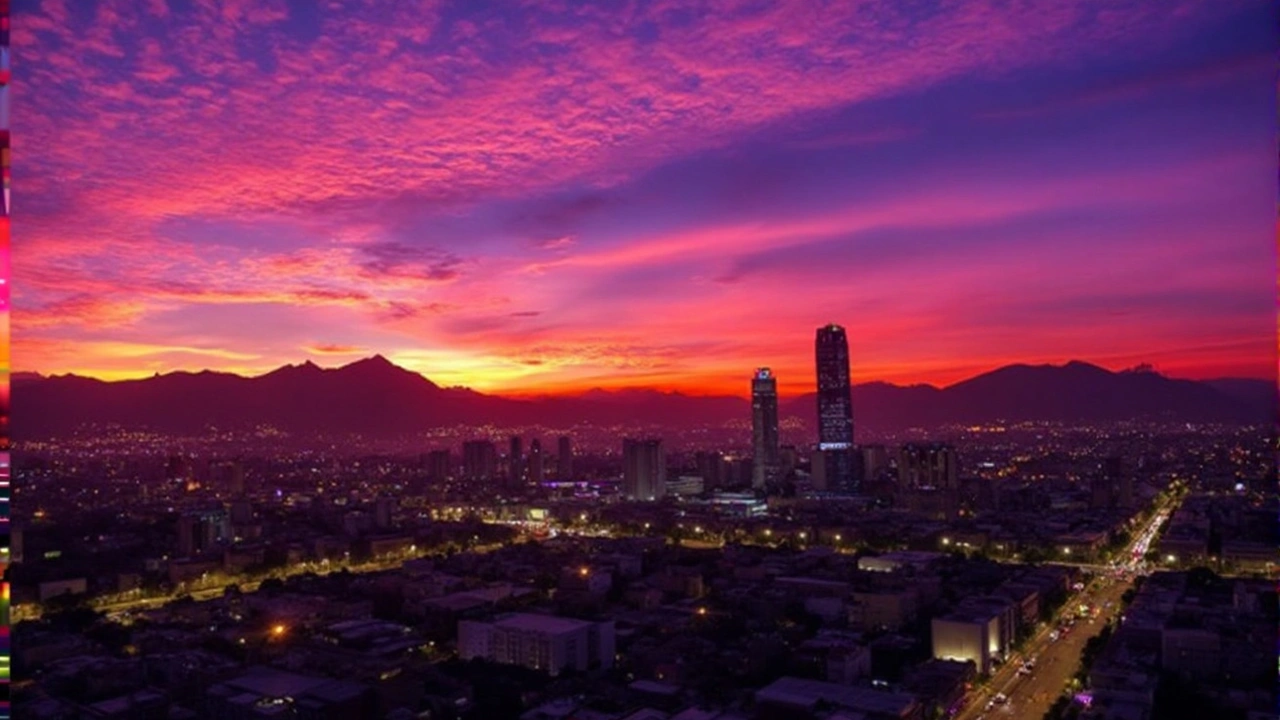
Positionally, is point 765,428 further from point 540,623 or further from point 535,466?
point 540,623

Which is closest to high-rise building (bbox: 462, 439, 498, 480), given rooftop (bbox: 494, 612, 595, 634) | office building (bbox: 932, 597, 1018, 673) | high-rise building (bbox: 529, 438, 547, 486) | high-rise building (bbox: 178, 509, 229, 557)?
high-rise building (bbox: 529, 438, 547, 486)

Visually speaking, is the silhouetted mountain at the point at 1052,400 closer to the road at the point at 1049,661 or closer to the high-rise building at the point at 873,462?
the high-rise building at the point at 873,462

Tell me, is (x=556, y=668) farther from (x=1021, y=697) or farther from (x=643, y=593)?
(x=1021, y=697)

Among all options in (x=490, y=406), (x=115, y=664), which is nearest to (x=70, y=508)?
(x=115, y=664)

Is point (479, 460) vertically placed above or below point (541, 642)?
above

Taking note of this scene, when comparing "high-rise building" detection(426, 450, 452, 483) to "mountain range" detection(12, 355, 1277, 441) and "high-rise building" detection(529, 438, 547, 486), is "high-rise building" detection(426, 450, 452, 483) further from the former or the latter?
"mountain range" detection(12, 355, 1277, 441)

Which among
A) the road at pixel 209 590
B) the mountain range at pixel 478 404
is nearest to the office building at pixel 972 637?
the road at pixel 209 590

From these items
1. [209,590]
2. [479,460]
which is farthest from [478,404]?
[209,590]

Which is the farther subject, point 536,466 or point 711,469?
point 536,466
